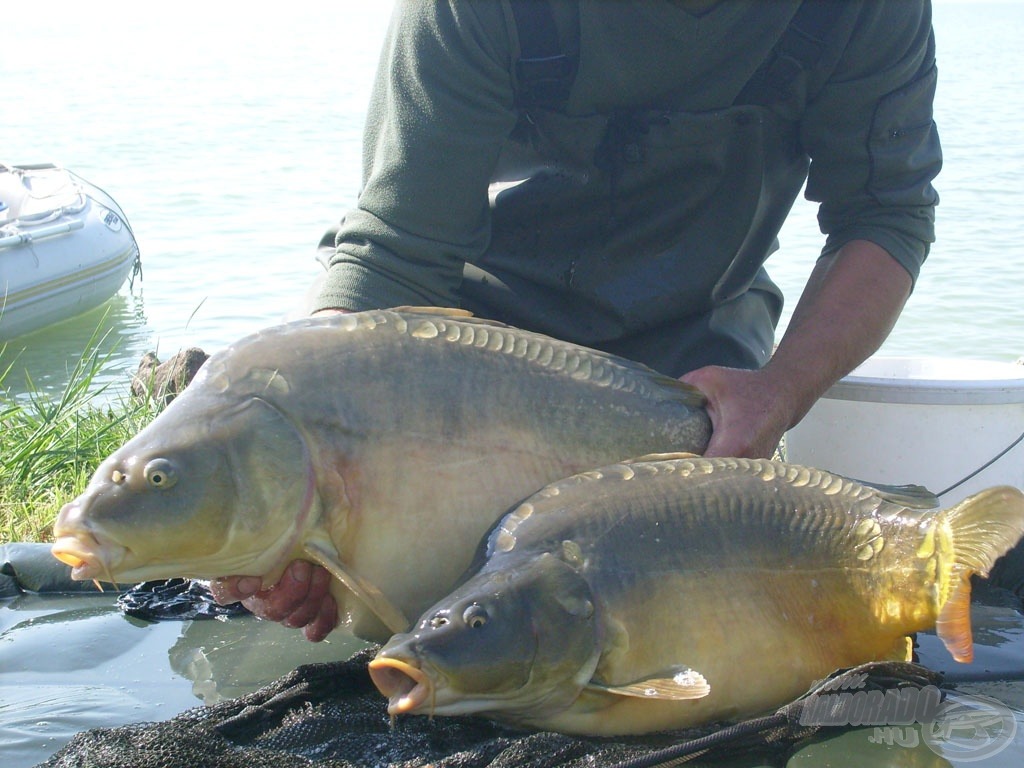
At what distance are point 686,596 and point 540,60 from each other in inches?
51.9

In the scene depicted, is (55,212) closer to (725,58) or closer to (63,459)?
(63,459)

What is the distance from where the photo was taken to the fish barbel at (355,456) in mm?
1680

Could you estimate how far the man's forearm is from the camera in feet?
8.07

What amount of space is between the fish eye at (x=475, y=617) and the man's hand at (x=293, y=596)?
389 millimetres

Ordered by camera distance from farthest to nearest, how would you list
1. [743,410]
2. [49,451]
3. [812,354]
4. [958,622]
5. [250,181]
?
[250,181] → [49,451] → [812,354] → [743,410] → [958,622]

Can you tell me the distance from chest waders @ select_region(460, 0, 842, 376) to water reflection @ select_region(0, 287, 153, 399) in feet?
15.8

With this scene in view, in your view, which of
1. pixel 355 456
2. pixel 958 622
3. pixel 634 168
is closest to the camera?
pixel 958 622

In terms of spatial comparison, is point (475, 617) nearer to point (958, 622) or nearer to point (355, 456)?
point (355, 456)

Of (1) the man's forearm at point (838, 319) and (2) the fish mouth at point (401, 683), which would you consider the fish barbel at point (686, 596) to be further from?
(1) the man's forearm at point (838, 319)

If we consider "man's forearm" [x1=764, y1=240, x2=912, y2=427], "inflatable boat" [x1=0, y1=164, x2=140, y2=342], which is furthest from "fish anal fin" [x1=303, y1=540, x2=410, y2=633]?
"inflatable boat" [x1=0, y1=164, x2=140, y2=342]

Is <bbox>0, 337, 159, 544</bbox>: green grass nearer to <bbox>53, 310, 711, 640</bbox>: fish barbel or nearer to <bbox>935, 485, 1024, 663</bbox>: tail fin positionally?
<bbox>53, 310, 711, 640</bbox>: fish barbel

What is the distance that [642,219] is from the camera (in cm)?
272

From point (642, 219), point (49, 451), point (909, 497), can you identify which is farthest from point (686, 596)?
point (49, 451)

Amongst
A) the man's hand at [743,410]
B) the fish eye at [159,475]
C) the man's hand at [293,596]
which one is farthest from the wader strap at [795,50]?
the fish eye at [159,475]
